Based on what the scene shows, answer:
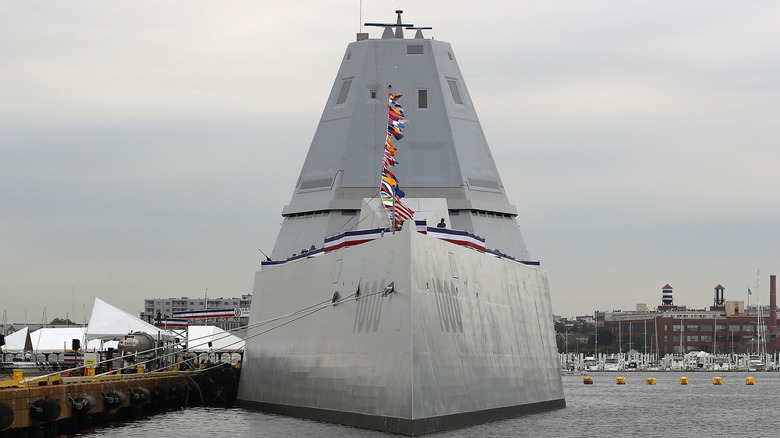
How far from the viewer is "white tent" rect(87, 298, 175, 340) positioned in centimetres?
3638

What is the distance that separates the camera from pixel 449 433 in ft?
71.4

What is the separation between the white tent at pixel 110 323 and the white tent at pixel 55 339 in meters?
8.65

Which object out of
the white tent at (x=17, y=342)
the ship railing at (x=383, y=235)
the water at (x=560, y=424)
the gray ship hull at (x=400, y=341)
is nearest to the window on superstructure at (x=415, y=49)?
the gray ship hull at (x=400, y=341)

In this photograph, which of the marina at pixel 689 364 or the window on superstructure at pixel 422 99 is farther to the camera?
the marina at pixel 689 364

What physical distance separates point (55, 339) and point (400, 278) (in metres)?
29.1

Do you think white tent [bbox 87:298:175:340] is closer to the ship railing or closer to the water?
the water

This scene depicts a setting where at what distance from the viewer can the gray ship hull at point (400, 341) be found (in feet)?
69.7

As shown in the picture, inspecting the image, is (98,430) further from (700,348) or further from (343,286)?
(700,348)

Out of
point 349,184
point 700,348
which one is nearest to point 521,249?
point 349,184

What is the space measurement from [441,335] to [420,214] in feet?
21.5

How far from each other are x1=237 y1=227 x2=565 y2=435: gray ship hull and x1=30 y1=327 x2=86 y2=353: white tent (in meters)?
17.7

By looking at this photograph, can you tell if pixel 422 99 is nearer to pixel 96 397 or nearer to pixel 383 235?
pixel 383 235

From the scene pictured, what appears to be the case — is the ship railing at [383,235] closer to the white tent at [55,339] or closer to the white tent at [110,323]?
the white tent at [110,323]

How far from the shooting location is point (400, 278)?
70.4ft
